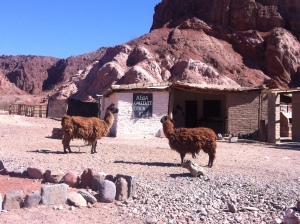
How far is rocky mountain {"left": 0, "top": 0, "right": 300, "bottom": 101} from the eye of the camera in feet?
161

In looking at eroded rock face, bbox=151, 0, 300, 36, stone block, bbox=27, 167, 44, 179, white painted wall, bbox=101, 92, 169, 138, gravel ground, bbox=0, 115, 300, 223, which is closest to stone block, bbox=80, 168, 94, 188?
gravel ground, bbox=0, 115, 300, 223

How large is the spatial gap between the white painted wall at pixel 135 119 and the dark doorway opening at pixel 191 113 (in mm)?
5185

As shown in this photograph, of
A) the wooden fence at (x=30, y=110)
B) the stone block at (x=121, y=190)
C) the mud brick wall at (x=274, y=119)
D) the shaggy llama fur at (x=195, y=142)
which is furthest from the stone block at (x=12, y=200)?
the wooden fence at (x=30, y=110)

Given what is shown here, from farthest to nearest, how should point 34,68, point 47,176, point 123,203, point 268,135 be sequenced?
point 34,68 < point 268,135 < point 47,176 < point 123,203

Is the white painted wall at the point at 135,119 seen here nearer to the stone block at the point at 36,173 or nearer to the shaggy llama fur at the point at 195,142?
the shaggy llama fur at the point at 195,142

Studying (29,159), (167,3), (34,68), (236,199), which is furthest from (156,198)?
(34,68)

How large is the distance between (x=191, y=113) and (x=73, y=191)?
19.7 m

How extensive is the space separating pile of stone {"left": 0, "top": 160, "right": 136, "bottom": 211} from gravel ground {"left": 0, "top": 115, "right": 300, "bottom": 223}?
0.16 m

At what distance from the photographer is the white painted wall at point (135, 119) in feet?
68.2

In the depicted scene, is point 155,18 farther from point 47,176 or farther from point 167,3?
point 47,176

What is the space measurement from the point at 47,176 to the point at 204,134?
4714 millimetres

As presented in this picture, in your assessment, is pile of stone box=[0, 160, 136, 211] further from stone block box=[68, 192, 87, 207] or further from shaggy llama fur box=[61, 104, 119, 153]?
shaggy llama fur box=[61, 104, 119, 153]

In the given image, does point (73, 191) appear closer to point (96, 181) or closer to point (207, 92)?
point (96, 181)

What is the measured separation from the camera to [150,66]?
46.9 metres
